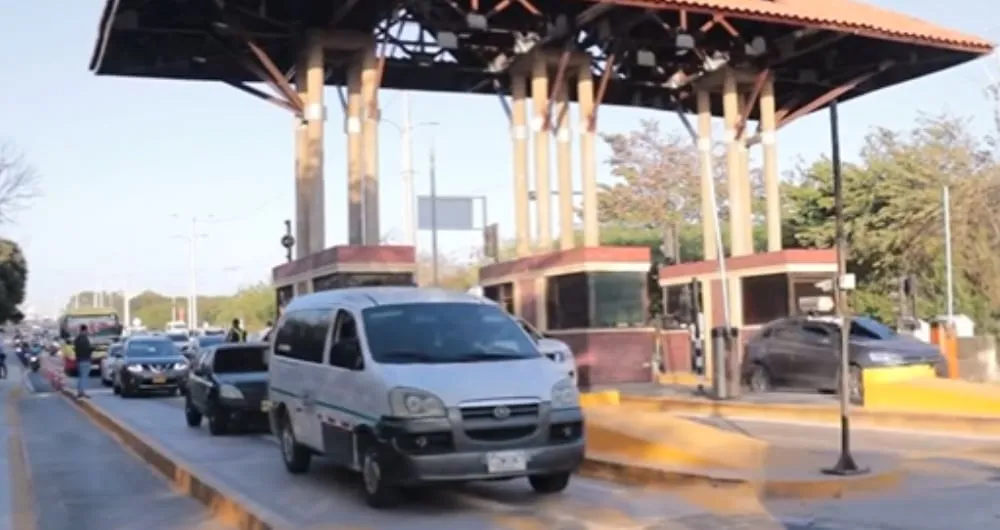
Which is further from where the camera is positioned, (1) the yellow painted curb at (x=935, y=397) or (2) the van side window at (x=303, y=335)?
(1) the yellow painted curb at (x=935, y=397)

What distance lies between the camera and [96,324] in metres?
53.9

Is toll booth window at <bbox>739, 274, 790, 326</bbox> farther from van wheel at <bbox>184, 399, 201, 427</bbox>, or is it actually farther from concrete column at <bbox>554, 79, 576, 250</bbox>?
van wheel at <bbox>184, 399, 201, 427</bbox>

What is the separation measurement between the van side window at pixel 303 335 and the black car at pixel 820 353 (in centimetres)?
1093

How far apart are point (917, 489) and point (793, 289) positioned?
18.7 m

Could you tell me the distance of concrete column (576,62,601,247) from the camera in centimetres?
3419

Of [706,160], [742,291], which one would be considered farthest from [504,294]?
[706,160]

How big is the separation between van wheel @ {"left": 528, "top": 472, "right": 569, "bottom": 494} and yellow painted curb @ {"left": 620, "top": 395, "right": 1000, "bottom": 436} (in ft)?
25.6

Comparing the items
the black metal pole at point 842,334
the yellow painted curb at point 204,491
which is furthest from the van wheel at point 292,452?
the black metal pole at point 842,334

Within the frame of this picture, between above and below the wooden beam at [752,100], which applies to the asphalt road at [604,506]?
below

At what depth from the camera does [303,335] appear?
1391 cm

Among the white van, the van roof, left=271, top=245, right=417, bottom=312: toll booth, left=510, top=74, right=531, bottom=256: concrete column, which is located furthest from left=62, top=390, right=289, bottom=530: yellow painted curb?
left=510, top=74, right=531, bottom=256: concrete column

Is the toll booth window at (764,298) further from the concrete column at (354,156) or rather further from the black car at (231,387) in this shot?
the black car at (231,387)

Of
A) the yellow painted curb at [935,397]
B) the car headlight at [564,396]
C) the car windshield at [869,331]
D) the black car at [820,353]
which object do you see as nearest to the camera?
the car headlight at [564,396]

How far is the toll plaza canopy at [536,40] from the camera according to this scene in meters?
31.4
